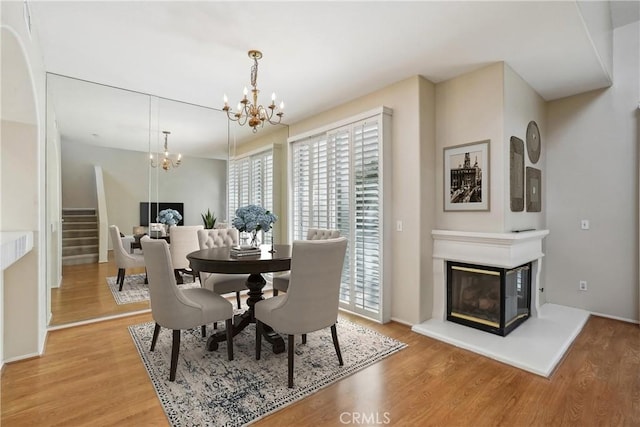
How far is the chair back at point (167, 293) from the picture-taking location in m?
2.10

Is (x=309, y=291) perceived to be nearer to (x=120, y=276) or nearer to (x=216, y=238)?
(x=216, y=238)

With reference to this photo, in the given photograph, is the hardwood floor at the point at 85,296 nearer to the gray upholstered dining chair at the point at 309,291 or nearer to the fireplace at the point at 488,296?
the gray upholstered dining chair at the point at 309,291

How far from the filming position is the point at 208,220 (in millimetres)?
4012

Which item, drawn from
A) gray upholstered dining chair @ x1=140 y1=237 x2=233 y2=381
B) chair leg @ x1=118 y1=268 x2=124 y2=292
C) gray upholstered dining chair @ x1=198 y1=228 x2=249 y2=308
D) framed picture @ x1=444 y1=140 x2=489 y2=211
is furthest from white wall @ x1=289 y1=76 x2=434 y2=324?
chair leg @ x1=118 y1=268 x2=124 y2=292

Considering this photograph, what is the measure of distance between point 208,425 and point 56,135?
330 cm

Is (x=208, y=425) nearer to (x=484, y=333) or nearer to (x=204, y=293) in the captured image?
(x=204, y=293)

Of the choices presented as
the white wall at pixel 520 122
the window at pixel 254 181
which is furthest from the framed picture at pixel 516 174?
the window at pixel 254 181

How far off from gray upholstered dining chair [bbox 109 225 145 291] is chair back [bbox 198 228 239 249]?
0.76 metres

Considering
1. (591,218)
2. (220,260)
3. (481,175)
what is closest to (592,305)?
(591,218)

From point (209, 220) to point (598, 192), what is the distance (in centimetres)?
470

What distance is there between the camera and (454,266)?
314 cm

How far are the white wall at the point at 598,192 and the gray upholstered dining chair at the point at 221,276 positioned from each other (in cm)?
379

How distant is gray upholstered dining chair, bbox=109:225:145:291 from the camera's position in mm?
3408

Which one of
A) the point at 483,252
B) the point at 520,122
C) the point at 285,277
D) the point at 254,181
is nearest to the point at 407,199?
the point at 483,252
